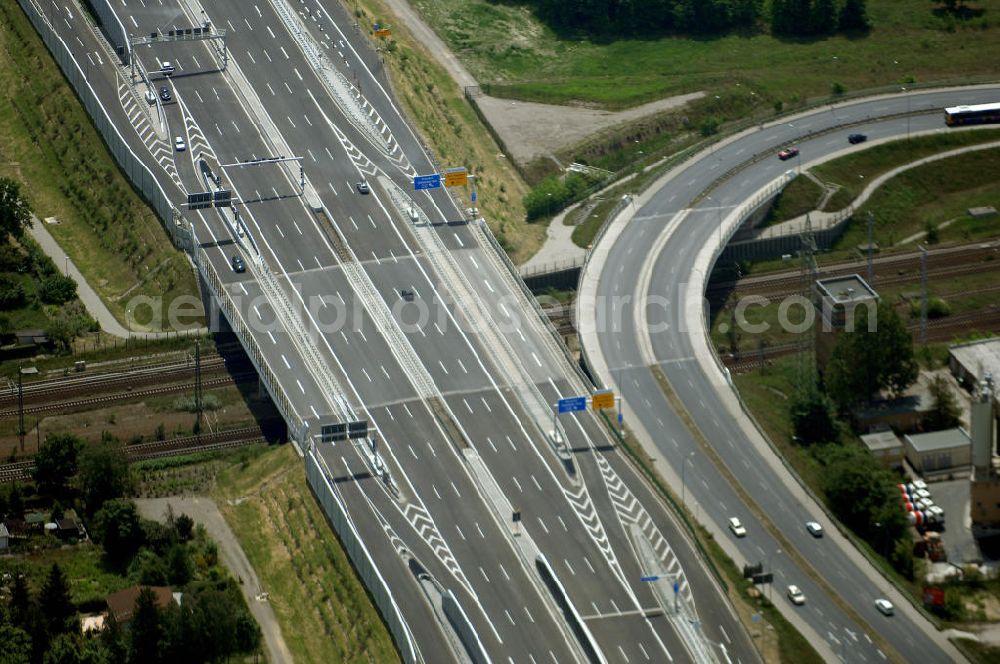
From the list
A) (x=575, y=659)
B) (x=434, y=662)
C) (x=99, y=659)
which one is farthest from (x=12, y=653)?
(x=575, y=659)

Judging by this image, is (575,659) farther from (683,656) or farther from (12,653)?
(12,653)

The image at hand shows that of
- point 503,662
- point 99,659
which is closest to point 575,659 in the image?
point 503,662

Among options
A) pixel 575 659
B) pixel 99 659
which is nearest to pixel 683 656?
pixel 575 659

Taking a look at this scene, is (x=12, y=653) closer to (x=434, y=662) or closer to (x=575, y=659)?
(x=434, y=662)

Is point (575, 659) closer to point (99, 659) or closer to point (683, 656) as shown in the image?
point (683, 656)

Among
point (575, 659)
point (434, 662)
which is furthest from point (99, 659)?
point (575, 659)
